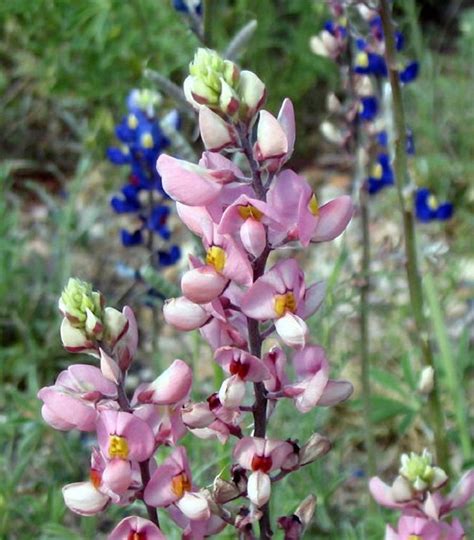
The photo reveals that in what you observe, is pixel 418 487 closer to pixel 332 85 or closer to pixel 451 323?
pixel 451 323

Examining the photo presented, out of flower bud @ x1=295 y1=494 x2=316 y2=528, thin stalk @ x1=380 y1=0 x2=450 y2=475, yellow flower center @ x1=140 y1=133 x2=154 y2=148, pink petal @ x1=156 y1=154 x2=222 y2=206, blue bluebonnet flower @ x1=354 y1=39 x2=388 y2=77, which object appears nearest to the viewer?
pink petal @ x1=156 y1=154 x2=222 y2=206

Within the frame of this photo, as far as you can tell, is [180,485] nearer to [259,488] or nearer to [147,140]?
[259,488]

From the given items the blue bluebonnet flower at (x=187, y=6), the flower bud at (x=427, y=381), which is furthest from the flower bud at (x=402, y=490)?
the blue bluebonnet flower at (x=187, y=6)

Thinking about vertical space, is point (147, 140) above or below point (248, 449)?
below

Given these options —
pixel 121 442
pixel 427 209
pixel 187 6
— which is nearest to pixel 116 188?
pixel 427 209

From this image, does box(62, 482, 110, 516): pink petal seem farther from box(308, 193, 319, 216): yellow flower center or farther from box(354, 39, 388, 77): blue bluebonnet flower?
box(354, 39, 388, 77): blue bluebonnet flower

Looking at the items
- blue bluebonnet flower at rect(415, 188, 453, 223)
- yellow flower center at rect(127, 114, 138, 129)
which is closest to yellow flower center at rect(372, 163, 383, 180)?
blue bluebonnet flower at rect(415, 188, 453, 223)

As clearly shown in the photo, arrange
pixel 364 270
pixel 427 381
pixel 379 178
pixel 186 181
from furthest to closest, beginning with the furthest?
pixel 379 178
pixel 364 270
pixel 427 381
pixel 186 181

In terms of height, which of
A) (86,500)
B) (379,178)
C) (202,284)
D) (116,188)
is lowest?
(116,188)
